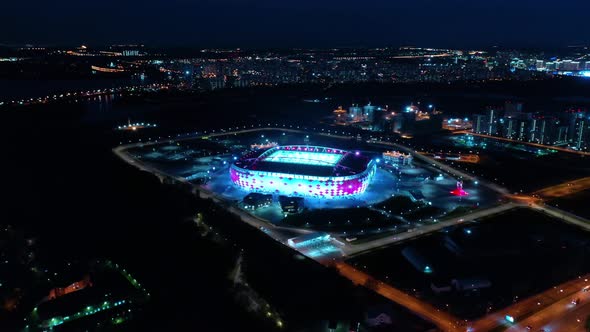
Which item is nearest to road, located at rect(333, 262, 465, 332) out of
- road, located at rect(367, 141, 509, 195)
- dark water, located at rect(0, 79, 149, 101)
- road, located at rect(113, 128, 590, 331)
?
road, located at rect(113, 128, 590, 331)

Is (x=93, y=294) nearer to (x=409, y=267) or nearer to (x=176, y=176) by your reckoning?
(x=409, y=267)

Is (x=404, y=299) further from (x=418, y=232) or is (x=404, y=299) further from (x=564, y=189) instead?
(x=564, y=189)

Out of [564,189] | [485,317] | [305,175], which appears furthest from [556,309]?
[564,189]

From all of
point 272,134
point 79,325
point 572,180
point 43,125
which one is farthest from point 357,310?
point 43,125

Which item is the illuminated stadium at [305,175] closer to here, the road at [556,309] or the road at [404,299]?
the road at [404,299]

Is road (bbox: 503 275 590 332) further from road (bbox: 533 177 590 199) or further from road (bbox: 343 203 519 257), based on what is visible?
road (bbox: 533 177 590 199)

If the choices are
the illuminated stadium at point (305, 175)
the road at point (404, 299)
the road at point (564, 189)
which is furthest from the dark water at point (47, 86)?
the road at point (564, 189)
